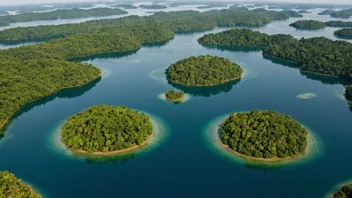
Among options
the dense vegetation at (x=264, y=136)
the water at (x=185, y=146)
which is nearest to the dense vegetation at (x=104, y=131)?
the water at (x=185, y=146)

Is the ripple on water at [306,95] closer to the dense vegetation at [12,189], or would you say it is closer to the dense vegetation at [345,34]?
the dense vegetation at [12,189]

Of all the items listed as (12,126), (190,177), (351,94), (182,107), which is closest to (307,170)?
(190,177)

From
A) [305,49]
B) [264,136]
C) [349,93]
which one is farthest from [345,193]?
[305,49]

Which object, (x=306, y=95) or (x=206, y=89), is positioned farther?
(x=206, y=89)

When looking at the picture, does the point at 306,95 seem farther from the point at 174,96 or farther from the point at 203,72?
the point at 174,96

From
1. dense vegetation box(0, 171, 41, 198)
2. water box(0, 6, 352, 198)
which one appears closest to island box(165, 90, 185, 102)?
water box(0, 6, 352, 198)

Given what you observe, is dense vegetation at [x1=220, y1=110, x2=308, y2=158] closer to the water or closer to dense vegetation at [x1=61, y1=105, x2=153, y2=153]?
the water
